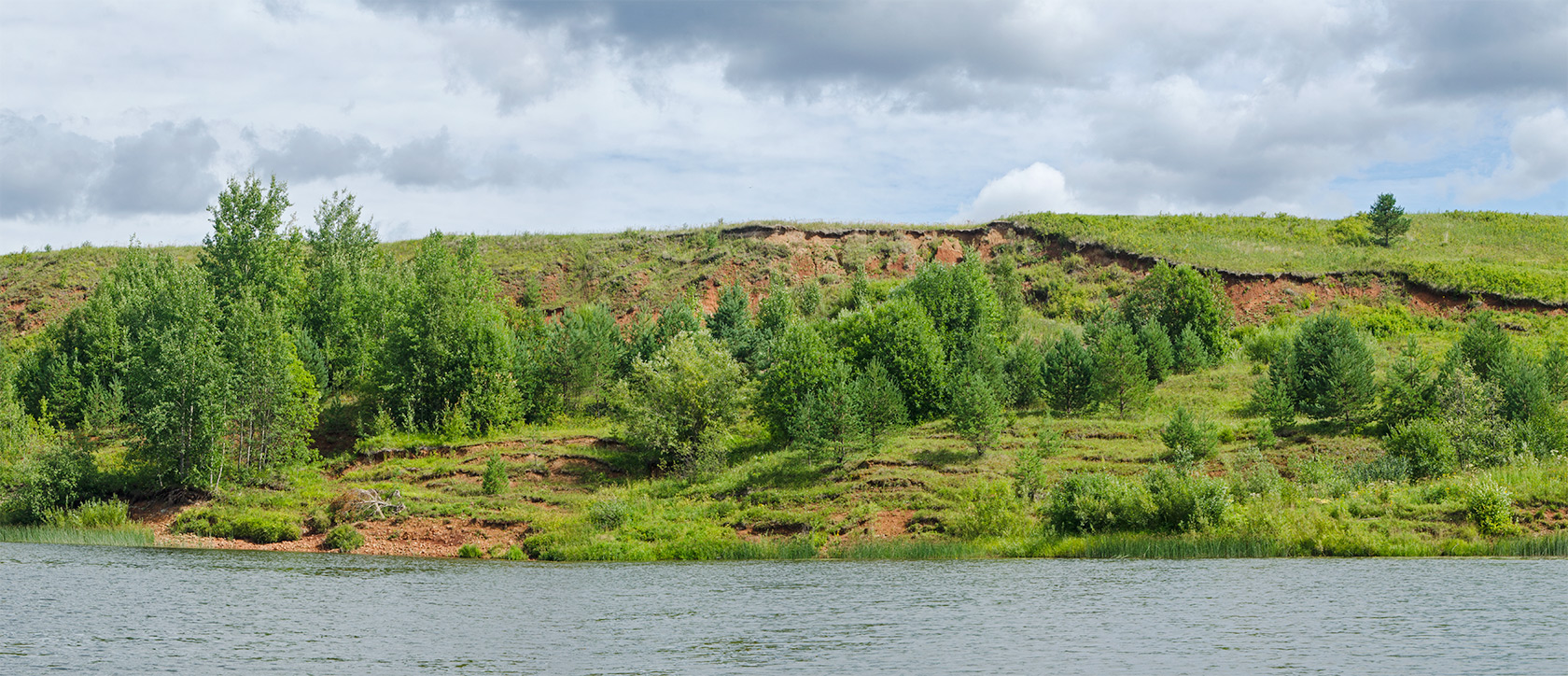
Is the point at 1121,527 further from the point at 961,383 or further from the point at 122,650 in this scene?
the point at 122,650

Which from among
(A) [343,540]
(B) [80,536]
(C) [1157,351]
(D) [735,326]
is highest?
(D) [735,326]

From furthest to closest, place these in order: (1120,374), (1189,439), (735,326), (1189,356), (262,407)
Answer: (735,326)
(1189,356)
(1120,374)
(262,407)
(1189,439)

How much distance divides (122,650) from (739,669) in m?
12.5

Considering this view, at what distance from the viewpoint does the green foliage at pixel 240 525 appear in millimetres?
47812

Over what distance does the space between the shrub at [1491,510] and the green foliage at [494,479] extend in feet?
129

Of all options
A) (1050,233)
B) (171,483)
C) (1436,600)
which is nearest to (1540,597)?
(1436,600)

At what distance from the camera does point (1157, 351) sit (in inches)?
2502

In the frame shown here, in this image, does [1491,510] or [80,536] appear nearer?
[1491,510]

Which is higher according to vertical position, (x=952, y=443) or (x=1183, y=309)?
(x=1183, y=309)

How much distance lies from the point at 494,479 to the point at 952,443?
21.7 metres

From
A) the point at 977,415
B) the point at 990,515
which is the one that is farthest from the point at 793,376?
the point at 990,515

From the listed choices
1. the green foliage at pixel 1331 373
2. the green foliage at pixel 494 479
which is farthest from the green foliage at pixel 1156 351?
the green foliage at pixel 494 479

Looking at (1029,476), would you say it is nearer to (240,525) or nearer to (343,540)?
(343,540)

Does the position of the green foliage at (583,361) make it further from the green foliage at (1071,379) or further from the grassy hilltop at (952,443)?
the green foliage at (1071,379)
